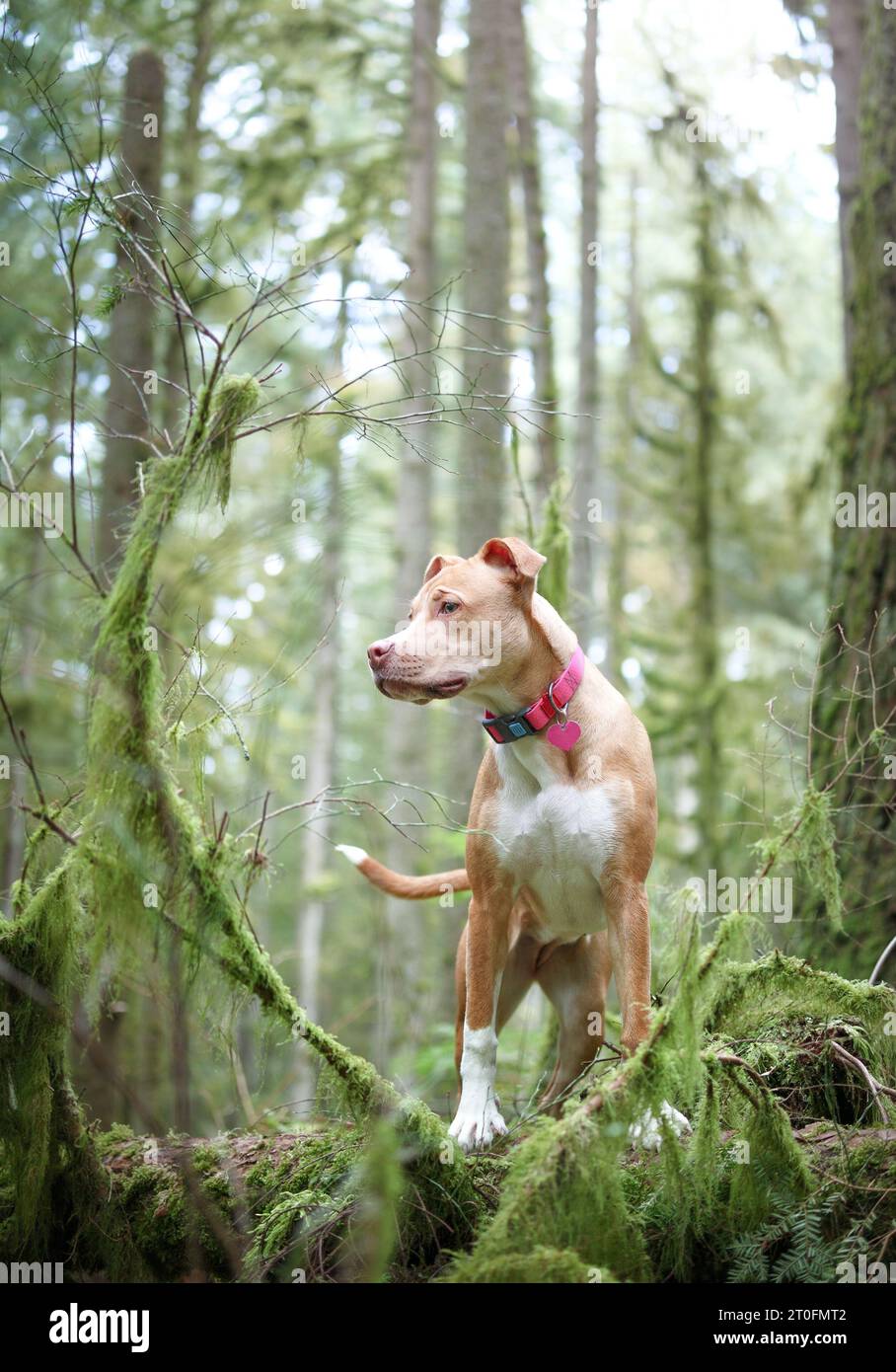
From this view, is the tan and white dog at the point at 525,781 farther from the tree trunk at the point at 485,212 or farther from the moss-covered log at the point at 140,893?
the tree trunk at the point at 485,212

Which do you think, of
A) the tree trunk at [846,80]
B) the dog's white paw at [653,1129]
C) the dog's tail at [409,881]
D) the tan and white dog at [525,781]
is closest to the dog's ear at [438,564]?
the tan and white dog at [525,781]

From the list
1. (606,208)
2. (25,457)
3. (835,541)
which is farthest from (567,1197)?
(606,208)

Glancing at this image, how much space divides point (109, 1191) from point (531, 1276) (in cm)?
197

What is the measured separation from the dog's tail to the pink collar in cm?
99

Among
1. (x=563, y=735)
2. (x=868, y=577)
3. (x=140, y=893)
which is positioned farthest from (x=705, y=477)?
(x=140, y=893)

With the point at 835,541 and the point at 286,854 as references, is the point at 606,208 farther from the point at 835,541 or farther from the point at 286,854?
the point at 835,541

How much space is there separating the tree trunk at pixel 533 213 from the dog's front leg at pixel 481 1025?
264 inches

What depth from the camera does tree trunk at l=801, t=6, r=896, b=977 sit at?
5922mm

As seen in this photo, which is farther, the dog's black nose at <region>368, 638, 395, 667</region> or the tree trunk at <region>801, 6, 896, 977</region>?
the tree trunk at <region>801, 6, 896, 977</region>

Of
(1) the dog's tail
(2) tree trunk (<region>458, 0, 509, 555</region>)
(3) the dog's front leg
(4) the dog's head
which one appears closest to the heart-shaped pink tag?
(4) the dog's head

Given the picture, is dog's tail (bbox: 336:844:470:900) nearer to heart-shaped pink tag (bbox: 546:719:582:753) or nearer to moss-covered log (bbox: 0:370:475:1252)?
heart-shaped pink tag (bbox: 546:719:582:753)

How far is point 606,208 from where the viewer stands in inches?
863

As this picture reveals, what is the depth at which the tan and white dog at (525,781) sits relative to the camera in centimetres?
441

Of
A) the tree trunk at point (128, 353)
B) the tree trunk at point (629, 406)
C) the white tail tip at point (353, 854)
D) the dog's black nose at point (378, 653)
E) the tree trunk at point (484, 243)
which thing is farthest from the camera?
the tree trunk at point (629, 406)
